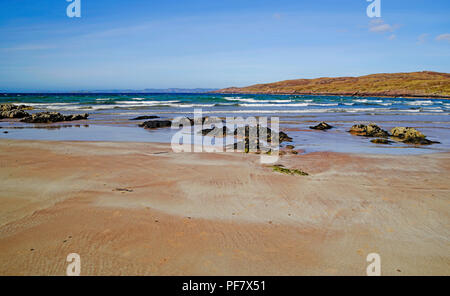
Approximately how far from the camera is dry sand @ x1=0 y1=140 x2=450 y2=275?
10.6 feet

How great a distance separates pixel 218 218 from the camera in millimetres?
4352

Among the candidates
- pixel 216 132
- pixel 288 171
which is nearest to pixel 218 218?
pixel 288 171

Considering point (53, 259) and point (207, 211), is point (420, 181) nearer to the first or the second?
point (207, 211)

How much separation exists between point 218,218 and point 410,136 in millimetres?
11466

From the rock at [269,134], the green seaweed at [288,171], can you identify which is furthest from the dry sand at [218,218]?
the rock at [269,134]

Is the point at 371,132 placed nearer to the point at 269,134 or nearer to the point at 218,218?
the point at 269,134

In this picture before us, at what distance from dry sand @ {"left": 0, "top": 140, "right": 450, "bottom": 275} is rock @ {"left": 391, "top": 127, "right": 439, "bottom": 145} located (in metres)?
4.56

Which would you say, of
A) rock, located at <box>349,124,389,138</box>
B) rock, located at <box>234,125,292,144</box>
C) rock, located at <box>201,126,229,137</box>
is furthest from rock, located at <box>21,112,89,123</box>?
rock, located at <box>349,124,389,138</box>

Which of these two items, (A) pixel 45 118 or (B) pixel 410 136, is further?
(A) pixel 45 118

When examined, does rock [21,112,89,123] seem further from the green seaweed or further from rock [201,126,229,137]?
Result: the green seaweed

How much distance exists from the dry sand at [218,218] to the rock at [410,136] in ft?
15.0

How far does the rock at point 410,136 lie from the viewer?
11.6 m

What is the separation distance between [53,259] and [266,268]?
2382 mm
